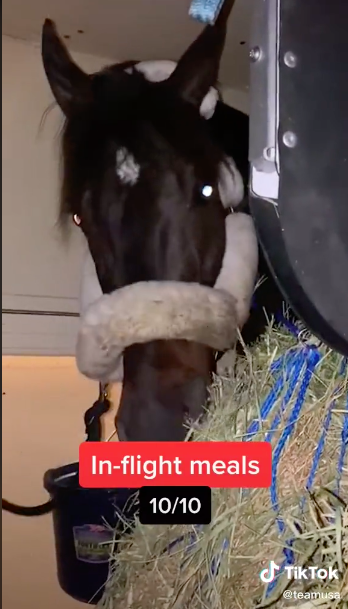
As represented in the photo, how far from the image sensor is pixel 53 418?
70 centimetres

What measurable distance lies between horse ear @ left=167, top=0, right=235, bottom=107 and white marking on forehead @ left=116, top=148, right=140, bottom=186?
0.10 metres

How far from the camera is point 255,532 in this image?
47 cm

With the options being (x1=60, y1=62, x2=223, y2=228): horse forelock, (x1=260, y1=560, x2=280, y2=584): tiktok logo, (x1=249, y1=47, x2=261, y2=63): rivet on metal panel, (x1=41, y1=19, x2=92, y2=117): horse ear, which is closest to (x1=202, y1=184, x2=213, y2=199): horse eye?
(x1=60, y1=62, x2=223, y2=228): horse forelock

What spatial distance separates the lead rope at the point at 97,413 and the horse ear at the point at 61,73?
0.32m

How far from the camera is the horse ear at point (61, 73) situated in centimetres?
73

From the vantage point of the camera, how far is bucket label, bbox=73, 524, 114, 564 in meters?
0.63

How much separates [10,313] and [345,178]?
1.42ft

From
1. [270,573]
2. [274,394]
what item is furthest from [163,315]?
[270,573]

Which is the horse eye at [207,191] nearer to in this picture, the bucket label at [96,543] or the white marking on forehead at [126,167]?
the white marking on forehead at [126,167]

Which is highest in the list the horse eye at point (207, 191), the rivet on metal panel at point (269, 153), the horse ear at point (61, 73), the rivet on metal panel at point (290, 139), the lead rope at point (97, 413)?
the horse ear at point (61, 73)

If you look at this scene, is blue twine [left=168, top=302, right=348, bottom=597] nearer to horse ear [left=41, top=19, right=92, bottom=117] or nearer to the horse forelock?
the horse forelock

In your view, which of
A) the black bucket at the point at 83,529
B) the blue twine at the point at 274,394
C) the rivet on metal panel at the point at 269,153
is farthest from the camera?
the black bucket at the point at 83,529

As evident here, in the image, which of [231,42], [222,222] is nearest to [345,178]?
[222,222]

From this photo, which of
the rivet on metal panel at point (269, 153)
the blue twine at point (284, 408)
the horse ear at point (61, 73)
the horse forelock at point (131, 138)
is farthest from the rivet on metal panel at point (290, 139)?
the horse ear at point (61, 73)
